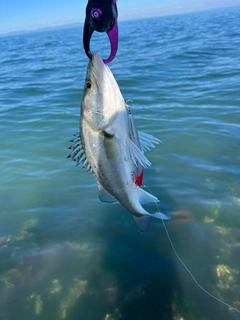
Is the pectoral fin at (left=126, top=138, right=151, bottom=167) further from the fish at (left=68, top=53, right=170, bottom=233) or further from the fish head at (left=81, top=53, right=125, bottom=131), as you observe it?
the fish head at (left=81, top=53, right=125, bottom=131)

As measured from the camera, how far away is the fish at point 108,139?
92.7 inches

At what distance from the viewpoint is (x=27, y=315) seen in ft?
13.7

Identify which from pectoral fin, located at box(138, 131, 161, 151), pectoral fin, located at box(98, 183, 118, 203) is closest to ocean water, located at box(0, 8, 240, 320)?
pectoral fin, located at box(138, 131, 161, 151)

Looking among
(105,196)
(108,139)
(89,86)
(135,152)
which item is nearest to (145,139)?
(135,152)

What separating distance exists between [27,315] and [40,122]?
707 cm

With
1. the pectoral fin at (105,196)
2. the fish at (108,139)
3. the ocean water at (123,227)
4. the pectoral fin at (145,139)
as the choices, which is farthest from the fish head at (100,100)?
the ocean water at (123,227)

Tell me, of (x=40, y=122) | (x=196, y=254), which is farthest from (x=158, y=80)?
(x=196, y=254)

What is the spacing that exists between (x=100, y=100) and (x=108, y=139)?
30 cm

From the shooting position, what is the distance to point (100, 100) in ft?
7.76

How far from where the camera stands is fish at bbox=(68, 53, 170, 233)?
2.35 meters

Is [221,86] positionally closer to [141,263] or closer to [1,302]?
[141,263]

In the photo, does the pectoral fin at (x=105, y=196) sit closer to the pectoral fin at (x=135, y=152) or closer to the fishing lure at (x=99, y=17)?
the pectoral fin at (x=135, y=152)

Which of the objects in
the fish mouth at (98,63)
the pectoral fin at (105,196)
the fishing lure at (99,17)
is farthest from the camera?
the pectoral fin at (105,196)

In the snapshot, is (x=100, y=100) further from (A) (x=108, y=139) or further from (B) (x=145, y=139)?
(B) (x=145, y=139)
